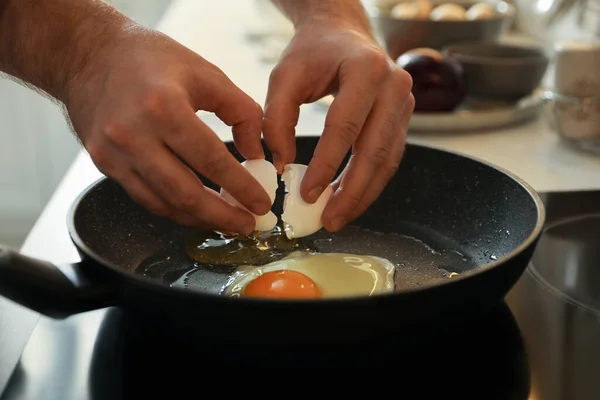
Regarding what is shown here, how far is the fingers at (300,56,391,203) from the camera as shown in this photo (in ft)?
2.69

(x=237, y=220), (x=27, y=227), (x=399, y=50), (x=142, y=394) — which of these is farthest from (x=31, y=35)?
(x=27, y=227)

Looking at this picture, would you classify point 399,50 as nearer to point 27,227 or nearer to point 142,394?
point 142,394

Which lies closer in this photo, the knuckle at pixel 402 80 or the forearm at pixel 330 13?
the knuckle at pixel 402 80

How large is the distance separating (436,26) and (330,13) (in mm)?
772

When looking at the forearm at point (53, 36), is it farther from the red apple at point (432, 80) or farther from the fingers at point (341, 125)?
the red apple at point (432, 80)

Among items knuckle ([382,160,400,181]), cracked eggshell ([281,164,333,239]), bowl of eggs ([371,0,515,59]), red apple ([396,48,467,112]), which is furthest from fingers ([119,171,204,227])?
bowl of eggs ([371,0,515,59])

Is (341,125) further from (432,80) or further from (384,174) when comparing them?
(432,80)

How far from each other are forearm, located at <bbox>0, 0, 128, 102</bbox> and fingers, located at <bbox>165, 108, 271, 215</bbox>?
0.15 metres

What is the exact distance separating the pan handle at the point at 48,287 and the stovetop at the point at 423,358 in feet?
0.24

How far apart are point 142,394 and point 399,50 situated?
127 cm

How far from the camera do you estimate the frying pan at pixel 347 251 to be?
1.81ft

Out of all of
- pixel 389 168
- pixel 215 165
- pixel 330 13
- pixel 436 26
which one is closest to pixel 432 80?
pixel 436 26

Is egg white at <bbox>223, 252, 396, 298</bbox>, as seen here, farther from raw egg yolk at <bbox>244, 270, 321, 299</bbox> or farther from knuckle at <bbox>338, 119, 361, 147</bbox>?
knuckle at <bbox>338, 119, 361, 147</bbox>

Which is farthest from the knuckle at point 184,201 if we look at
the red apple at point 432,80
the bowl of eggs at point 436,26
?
the bowl of eggs at point 436,26
